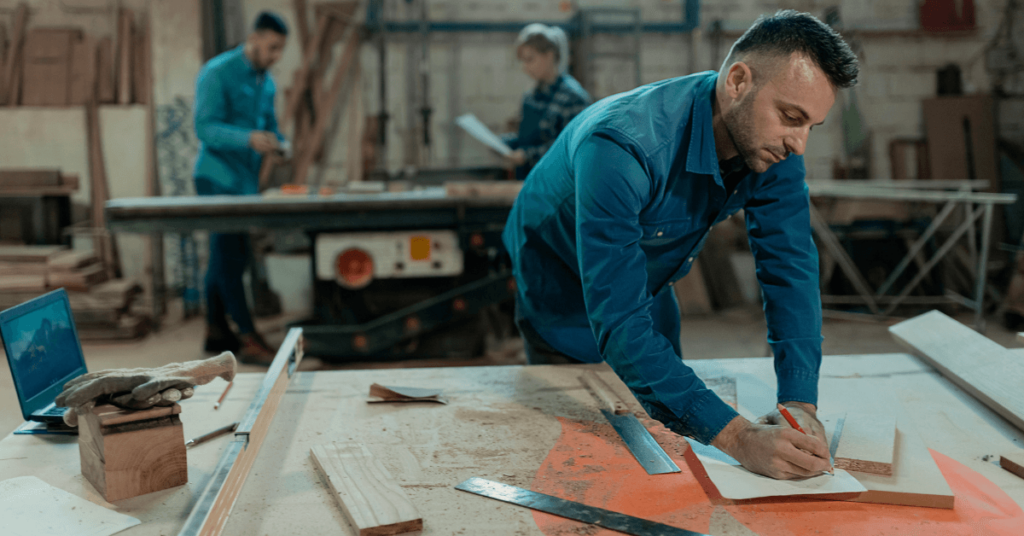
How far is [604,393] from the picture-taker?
1.43 m

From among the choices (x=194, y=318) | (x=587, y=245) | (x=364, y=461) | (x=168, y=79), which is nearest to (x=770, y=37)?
(x=587, y=245)

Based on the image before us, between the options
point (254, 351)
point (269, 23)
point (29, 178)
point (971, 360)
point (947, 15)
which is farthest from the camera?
point (947, 15)

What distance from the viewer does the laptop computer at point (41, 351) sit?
1.15m

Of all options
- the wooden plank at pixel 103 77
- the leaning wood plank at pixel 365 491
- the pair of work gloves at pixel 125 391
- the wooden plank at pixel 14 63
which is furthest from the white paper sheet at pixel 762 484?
the wooden plank at pixel 14 63

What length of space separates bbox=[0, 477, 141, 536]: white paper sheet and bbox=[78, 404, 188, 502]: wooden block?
4 centimetres

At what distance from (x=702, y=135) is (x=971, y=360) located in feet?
2.58

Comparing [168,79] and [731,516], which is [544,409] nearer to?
[731,516]

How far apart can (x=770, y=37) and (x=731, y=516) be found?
0.73 metres

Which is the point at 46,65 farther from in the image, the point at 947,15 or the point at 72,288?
the point at 947,15

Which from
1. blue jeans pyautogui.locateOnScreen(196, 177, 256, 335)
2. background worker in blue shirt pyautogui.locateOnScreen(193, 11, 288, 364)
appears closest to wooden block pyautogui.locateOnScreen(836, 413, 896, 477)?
background worker in blue shirt pyautogui.locateOnScreen(193, 11, 288, 364)

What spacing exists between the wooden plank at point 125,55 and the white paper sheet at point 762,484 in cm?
539

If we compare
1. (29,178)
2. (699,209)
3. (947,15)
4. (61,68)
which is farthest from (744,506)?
(947,15)

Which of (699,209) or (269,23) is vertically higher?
(269,23)

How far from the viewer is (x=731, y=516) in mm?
967
